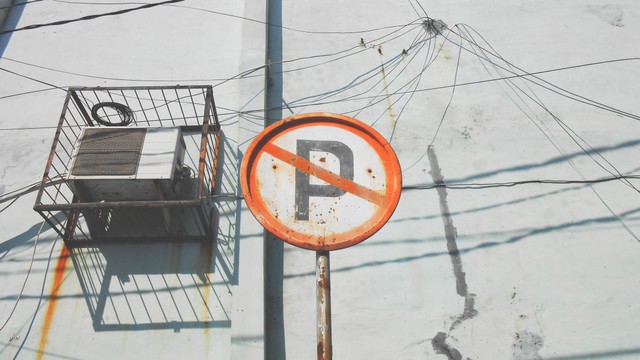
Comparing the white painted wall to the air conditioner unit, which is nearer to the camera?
the air conditioner unit

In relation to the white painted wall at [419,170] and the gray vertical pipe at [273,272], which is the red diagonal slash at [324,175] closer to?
the white painted wall at [419,170]

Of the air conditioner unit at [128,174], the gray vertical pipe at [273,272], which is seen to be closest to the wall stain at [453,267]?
the gray vertical pipe at [273,272]

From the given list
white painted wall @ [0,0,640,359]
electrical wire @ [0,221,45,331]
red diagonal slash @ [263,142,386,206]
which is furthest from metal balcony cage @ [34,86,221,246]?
red diagonal slash @ [263,142,386,206]

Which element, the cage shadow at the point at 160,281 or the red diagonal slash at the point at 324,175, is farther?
the cage shadow at the point at 160,281

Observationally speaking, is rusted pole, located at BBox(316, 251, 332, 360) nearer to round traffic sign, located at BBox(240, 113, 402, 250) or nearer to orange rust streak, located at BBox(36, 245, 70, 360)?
round traffic sign, located at BBox(240, 113, 402, 250)

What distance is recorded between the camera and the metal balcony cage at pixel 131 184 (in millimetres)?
4984

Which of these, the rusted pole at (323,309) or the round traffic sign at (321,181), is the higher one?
the round traffic sign at (321,181)

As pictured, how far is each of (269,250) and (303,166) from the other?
2.76m

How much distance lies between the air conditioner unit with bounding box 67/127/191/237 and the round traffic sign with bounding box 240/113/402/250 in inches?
90.1

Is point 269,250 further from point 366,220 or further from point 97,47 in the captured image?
point 97,47

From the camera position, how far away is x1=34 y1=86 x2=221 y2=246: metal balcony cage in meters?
4.98

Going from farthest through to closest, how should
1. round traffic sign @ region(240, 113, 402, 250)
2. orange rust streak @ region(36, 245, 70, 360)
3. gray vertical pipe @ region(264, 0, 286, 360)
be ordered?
gray vertical pipe @ region(264, 0, 286, 360) → orange rust streak @ region(36, 245, 70, 360) → round traffic sign @ region(240, 113, 402, 250)

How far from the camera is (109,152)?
5.18m

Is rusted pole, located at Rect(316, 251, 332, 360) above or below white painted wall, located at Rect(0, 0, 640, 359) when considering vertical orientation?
below
